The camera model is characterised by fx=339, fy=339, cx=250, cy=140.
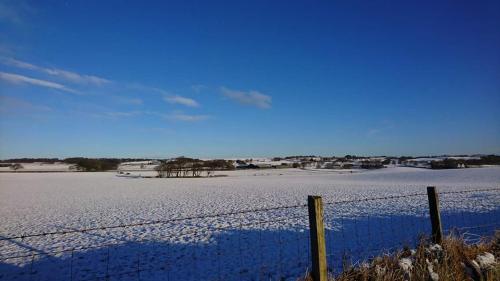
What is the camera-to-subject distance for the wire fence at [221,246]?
838cm

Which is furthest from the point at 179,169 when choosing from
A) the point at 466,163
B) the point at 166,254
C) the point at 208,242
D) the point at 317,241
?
the point at 317,241

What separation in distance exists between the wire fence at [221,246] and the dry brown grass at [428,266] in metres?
0.60

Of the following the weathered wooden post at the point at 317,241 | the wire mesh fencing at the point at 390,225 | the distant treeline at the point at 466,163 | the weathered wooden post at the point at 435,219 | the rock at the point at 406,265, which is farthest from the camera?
the distant treeline at the point at 466,163

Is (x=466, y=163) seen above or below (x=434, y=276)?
above

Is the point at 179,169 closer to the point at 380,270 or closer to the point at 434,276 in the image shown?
the point at 380,270

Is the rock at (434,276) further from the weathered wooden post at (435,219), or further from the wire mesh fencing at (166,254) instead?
the wire mesh fencing at (166,254)

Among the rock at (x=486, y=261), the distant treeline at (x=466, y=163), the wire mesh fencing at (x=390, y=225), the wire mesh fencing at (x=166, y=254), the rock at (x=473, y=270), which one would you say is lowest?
the wire mesh fencing at (x=166, y=254)

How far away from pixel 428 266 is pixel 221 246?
7.14 meters

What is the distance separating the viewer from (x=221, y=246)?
10.9 meters

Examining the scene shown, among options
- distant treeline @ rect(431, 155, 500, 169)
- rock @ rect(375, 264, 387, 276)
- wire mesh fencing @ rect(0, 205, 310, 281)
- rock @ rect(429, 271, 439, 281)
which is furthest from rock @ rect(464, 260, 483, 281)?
distant treeline @ rect(431, 155, 500, 169)

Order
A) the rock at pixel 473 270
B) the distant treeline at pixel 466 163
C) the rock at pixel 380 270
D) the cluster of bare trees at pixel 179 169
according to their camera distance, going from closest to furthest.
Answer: the rock at pixel 380 270 < the rock at pixel 473 270 < the cluster of bare trees at pixel 179 169 < the distant treeline at pixel 466 163

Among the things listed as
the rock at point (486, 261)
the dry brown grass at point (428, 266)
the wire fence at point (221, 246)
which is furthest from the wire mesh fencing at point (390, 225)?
the rock at point (486, 261)

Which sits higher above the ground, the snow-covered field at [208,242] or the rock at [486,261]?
the rock at [486,261]

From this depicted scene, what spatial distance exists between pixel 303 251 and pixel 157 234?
601cm
